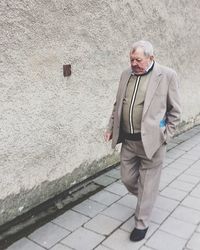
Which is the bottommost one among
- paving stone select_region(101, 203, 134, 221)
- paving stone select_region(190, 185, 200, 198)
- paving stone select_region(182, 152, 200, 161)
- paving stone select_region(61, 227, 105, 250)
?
paving stone select_region(190, 185, 200, 198)

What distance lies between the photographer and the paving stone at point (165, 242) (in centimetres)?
287

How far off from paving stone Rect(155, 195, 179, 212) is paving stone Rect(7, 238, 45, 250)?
1434 millimetres

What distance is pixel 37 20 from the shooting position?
10.3 ft

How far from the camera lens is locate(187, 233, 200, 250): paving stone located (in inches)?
113

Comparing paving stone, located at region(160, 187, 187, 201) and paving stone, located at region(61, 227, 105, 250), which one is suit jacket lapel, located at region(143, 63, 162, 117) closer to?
paving stone, located at region(61, 227, 105, 250)

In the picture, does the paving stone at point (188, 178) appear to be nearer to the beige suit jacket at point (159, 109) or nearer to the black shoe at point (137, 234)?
the black shoe at point (137, 234)

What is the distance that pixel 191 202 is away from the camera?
372cm

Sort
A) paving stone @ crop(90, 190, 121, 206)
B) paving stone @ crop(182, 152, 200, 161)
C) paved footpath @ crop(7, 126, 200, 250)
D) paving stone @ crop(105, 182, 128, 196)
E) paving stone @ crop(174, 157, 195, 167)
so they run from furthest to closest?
paving stone @ crop(182, 152, 200, 161), paving stone @ crop(174, 157, 195, 167), paving stone @ crop(105, 182, 128, 196), paving stone @ crop(90, 190, 121, 206), paved footpath @ crop(7, 126, 200, 250)

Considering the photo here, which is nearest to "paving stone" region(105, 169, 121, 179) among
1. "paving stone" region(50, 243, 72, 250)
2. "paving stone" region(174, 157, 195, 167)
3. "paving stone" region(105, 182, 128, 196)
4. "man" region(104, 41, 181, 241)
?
"paving stone" region(105, 182, 128, 196)

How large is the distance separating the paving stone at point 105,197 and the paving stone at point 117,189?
0.24 feet

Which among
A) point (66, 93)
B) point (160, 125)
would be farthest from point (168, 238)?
point (66, 93)

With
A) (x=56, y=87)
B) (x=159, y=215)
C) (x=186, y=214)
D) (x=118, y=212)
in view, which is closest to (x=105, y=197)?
(x=118, y=212)

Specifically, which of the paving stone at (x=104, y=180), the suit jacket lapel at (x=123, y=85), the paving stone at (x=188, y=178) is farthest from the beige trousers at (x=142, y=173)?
the paving stone at (x=188, y=178)

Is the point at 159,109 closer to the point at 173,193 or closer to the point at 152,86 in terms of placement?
the point at 152,86
